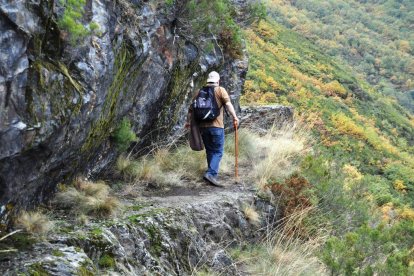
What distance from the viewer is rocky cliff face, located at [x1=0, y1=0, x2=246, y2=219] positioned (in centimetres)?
373

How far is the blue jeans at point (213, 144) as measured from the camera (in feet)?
24.3

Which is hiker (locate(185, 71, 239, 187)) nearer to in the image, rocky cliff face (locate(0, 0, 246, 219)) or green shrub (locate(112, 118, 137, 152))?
rocky cliff face (locate(0, 0, 246, 219))

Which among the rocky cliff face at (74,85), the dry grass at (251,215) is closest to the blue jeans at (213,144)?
the rocky cliff face at (74,85)

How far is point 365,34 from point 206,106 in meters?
58.9

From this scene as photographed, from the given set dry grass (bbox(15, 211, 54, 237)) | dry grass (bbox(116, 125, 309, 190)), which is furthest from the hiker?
dry grass (bbox(15, 211, 54, 237))

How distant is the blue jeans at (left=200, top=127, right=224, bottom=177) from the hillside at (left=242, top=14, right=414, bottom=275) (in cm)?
145

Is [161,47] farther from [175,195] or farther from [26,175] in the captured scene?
[26,175]

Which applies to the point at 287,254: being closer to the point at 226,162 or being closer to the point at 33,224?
the point at 226,162

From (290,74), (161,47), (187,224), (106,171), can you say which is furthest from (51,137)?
(290,74)

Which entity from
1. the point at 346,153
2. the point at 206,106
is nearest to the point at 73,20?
the point at 206,106

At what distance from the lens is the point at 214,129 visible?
7398 mm

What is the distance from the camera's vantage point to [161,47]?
702 centimetres

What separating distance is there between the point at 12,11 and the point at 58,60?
77cm

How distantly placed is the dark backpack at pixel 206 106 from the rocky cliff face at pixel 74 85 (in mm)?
453
